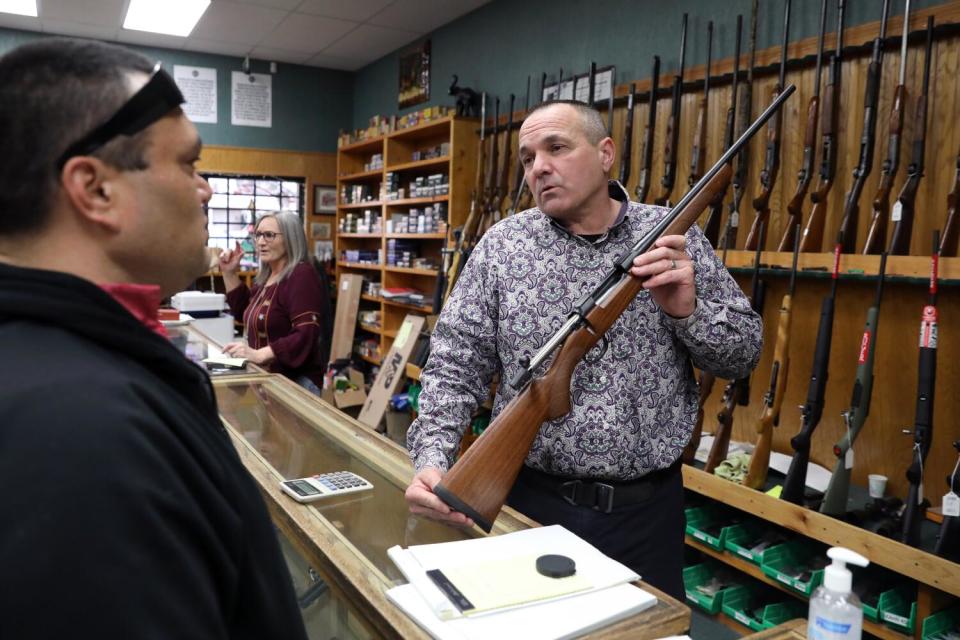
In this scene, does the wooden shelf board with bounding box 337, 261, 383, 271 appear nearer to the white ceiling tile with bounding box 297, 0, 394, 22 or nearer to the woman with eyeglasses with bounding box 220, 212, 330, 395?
the white ceiling tile with bounding box 297, 0, 394, 22

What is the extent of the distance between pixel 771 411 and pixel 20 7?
626 cm

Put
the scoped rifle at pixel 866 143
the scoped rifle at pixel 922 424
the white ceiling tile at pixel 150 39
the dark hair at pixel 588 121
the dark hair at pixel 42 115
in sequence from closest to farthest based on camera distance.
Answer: the dark hair at pixel 42 115
the dark hair at pixel 588 121
the scoped rifle at pixel 922 424
the scoped rifle at pixel 866 143
the white ceiling tile at pixel 150 39

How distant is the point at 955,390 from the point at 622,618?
216 cm

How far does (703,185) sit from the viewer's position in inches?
64.9

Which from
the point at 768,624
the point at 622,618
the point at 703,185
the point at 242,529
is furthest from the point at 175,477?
the point at 768,624

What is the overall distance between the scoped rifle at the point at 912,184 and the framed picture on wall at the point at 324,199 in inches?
241

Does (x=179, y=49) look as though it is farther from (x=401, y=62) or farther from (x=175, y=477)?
(x=175, y=477)

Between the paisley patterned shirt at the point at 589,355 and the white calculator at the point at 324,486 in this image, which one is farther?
the paisley patterned shirt at the point at 589,355

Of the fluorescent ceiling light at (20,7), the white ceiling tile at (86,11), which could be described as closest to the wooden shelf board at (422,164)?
the white ceiling tile at (86,11)

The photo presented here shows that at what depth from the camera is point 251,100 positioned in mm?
7141

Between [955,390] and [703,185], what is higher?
[703,185]

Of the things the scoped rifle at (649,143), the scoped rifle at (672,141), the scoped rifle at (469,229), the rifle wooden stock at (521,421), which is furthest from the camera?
the scoped rifle at (469,229)

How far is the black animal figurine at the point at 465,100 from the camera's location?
5139 millimetres

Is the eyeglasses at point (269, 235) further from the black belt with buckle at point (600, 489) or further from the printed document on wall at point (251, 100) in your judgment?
the printed document on wall at point (251, 100)
